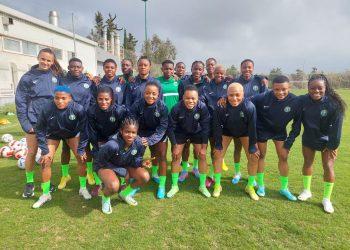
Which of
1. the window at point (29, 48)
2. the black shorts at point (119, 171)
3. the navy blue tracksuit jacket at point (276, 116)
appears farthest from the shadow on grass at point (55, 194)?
the window at point (29, 48)

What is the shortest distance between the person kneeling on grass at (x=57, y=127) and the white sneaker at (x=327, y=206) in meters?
3.56

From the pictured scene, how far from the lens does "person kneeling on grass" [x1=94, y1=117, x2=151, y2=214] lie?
4.00 m

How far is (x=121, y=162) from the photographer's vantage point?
4242 millimetres

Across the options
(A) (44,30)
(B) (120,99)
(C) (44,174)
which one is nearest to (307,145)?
(B) (120,99)

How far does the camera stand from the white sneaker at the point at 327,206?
4027 mm

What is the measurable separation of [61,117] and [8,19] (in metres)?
19.1

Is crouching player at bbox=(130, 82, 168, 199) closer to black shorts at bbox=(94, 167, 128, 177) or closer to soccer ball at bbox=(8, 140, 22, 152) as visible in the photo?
black shorts at bbox=(94, 167, 128, 177)

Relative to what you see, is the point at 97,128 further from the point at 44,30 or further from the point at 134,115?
the point at 44,30

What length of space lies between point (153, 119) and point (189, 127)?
612 mm

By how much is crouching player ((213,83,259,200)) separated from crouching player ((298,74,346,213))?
80 cm

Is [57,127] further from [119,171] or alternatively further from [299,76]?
[299,76]

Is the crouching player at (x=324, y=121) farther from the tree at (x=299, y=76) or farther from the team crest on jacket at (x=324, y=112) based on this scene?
the tree at (x=299, y=76)

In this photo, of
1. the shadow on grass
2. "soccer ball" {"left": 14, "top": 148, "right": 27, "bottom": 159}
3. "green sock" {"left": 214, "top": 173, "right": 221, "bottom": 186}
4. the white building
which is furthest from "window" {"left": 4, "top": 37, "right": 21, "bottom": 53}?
"green sock" {"left": 214, "top": 173, "right": 221, "bottom": 186}

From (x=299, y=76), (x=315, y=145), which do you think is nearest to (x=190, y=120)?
(x=315, y=145)
